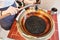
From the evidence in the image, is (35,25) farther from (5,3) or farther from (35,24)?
(5,3)

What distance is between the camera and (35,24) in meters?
0.76

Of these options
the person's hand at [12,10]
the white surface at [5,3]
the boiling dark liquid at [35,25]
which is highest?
the white surface at [5,3]

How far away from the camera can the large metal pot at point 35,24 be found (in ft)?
2.35

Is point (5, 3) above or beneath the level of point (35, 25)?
above

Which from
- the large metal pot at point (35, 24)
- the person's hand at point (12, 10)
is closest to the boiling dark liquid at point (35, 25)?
the large metal pot at point (35, 24)

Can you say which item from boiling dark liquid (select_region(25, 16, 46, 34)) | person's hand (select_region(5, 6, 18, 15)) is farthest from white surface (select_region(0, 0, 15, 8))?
boiling dark liquid (select_region(25, 16, 46, 34))

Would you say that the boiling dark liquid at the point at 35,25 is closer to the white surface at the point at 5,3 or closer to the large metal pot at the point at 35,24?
the large metal pot at the point at 35,24

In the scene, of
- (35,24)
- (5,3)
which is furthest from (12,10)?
(35,24)

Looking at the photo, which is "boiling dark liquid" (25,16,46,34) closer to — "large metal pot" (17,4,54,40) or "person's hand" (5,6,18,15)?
"large metal pot" (17,4,54,40)

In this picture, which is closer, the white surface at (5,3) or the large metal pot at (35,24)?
the large metal pot at (35,24)

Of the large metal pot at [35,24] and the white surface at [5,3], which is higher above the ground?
the white surface at [5,3]

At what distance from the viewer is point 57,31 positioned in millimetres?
757

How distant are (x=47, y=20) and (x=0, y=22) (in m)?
0.26

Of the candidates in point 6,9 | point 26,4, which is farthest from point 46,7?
point 6,9
